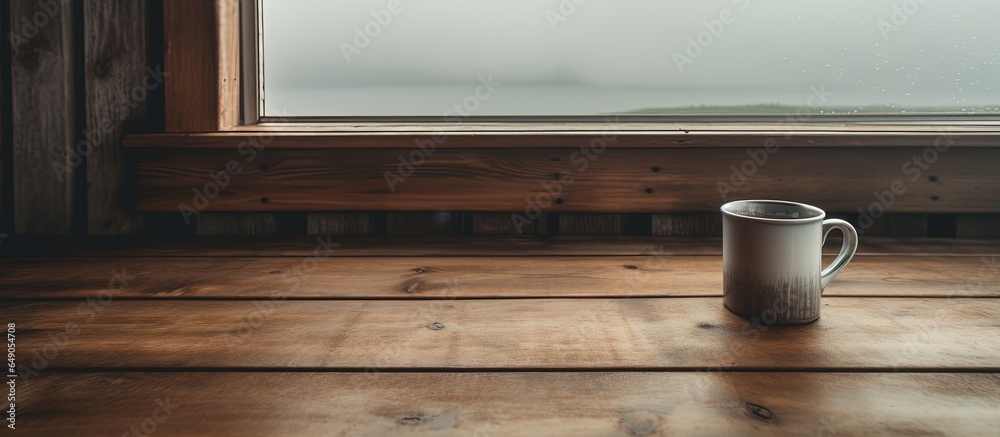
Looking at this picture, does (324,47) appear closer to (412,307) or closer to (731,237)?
(412,307)

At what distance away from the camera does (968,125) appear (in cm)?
119

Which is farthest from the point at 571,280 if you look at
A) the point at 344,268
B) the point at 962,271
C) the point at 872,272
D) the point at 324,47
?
the point at 324,47

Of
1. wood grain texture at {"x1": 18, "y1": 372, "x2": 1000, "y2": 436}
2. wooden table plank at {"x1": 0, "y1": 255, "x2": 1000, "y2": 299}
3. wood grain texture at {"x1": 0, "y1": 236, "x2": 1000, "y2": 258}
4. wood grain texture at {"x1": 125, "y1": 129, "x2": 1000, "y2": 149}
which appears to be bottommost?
wood grain texture at {"x1": 18, "y1": 372, "x2": 1000, "y2": 436}

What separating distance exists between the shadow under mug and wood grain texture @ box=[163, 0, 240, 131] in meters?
0.92

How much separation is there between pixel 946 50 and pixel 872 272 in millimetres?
658

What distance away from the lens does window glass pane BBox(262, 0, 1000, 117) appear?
3.93 feet

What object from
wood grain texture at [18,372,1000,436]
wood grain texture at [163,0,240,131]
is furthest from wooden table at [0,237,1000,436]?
wood grain texture at [163,0,240,131]

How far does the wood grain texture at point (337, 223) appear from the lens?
1.16 metres

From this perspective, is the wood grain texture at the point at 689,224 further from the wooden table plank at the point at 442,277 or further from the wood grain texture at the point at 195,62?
the wood grain texture at the point at 195,62

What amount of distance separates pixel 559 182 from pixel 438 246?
26cm

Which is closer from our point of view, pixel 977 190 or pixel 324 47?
pixel 977 190

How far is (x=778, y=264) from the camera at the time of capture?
2.07 feet

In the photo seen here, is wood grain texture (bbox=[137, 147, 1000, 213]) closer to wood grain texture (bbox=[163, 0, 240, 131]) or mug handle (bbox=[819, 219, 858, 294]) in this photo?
wood grain texture (bbox=[163, 0, 240, 131])

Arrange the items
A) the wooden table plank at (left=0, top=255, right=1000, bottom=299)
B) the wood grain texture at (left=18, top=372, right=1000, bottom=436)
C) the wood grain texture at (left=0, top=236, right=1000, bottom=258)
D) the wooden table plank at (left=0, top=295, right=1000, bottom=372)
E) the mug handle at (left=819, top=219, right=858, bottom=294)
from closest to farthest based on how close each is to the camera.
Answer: the wood grain texture at (left=18, top=372, right=1000, bottom=436), the wooden table plank at (left=0, top=295, right=1000, bottom=372), the mug handle at (left=819, top=219, right=858, bottom=294), the wooden table plank at (left=0, top=255, right=1000, bottom=299), the wood grain texture at (left=0, top=236, right=1000, bottom=258)
